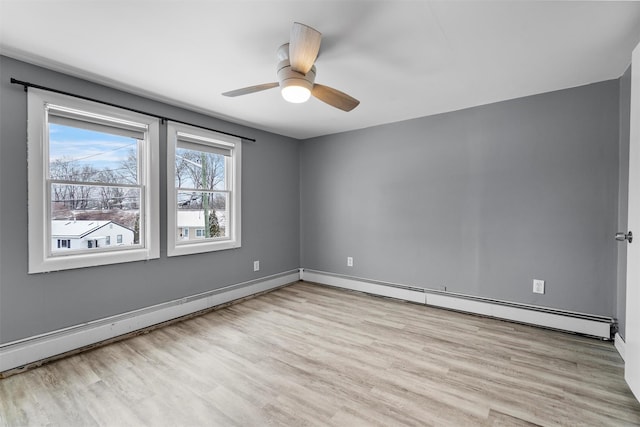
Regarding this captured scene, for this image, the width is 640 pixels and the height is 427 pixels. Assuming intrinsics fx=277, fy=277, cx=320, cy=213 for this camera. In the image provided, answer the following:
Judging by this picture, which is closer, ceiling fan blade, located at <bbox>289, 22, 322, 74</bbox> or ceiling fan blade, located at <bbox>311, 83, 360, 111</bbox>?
ceiling fan blade, located at <bbox>289, 22, 322, 74</bbox>

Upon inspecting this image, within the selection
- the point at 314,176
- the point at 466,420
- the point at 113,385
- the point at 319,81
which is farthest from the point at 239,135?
the point at 466,420

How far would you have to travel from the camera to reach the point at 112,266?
2619mm

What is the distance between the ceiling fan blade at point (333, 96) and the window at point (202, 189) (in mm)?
1857

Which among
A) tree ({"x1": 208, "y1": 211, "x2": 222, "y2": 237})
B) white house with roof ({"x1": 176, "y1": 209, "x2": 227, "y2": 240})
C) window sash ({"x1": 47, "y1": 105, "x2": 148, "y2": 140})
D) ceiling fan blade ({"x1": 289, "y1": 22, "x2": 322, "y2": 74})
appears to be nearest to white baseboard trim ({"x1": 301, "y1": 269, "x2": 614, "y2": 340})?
tree ({"x1": 208, "y1": 211, "x2": 222, "y2": 237})

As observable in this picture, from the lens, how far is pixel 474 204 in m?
3.20

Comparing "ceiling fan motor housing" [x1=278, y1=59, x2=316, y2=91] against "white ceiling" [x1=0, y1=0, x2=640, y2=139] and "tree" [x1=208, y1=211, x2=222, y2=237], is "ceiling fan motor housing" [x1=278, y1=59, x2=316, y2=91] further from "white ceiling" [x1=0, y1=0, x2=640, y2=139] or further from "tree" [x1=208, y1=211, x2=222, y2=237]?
"tree" [x1=208, y1=211, x2=222, y2=237]

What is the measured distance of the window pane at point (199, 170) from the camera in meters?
3.26

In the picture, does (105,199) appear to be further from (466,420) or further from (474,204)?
(474,204)

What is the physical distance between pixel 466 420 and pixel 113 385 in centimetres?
228

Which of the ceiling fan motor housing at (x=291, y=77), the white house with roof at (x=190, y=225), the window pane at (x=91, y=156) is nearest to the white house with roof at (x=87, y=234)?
the window pane at (x=91, y=156)

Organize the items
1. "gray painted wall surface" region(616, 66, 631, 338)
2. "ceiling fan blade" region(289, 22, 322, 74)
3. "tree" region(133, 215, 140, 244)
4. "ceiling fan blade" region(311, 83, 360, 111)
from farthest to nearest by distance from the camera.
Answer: "tree" region(133, 215, 140, 244), "gray painted wall surface" region(616, 66, 631, 338), "ceiling fan blade" region(311, 83, 360, 111), "ceiling fan blade" region(289, 22, 322, 74)

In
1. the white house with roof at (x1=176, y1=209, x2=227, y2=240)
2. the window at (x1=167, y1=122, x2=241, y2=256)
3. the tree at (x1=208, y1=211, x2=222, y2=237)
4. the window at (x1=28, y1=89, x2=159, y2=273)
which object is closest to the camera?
the window at (x1=28, y1=89, x2=159, y2=273)

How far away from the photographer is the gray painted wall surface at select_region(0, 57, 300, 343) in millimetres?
2086

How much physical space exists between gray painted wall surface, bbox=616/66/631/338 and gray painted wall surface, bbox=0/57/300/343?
A: 12.4ft
